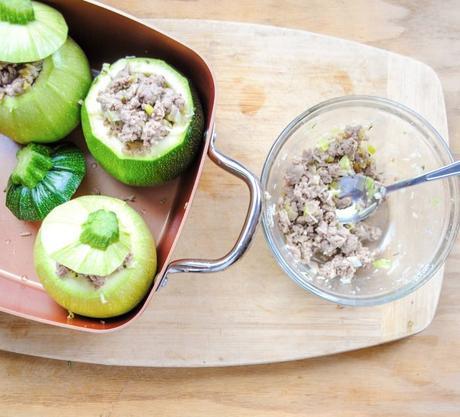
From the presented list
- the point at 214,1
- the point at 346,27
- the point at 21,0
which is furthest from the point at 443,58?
the point at 21,0

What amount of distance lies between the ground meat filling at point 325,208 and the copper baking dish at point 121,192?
16 centimetres

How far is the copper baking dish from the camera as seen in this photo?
100 centimetres

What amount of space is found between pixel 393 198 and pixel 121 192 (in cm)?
52

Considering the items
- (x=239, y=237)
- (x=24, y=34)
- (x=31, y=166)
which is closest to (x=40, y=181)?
(x=31, y=166)

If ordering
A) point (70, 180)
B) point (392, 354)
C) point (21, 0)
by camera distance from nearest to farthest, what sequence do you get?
point (21, 0)
point (70, 180)
point (392, 354)

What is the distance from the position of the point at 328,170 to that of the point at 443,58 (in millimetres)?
333

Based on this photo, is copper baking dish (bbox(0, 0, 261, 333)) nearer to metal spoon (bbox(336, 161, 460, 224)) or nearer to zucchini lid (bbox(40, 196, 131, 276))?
zucchini lid (bbox(40, 196, 131, 276))

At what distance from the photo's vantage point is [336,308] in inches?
46.0

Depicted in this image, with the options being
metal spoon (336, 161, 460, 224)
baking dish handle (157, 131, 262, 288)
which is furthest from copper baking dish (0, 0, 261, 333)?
metal spoon (336, 161, 460, 224)

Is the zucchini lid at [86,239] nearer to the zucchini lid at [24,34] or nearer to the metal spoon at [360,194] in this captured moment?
the zucchini lid at [24,34]

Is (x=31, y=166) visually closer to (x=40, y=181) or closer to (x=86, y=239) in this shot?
(x=40, y=181)

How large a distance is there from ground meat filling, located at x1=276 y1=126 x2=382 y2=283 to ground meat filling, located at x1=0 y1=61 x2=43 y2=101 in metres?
0.48

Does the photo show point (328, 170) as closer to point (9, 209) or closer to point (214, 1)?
Result: point (214, 1)

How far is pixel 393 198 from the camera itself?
3.94 feet
